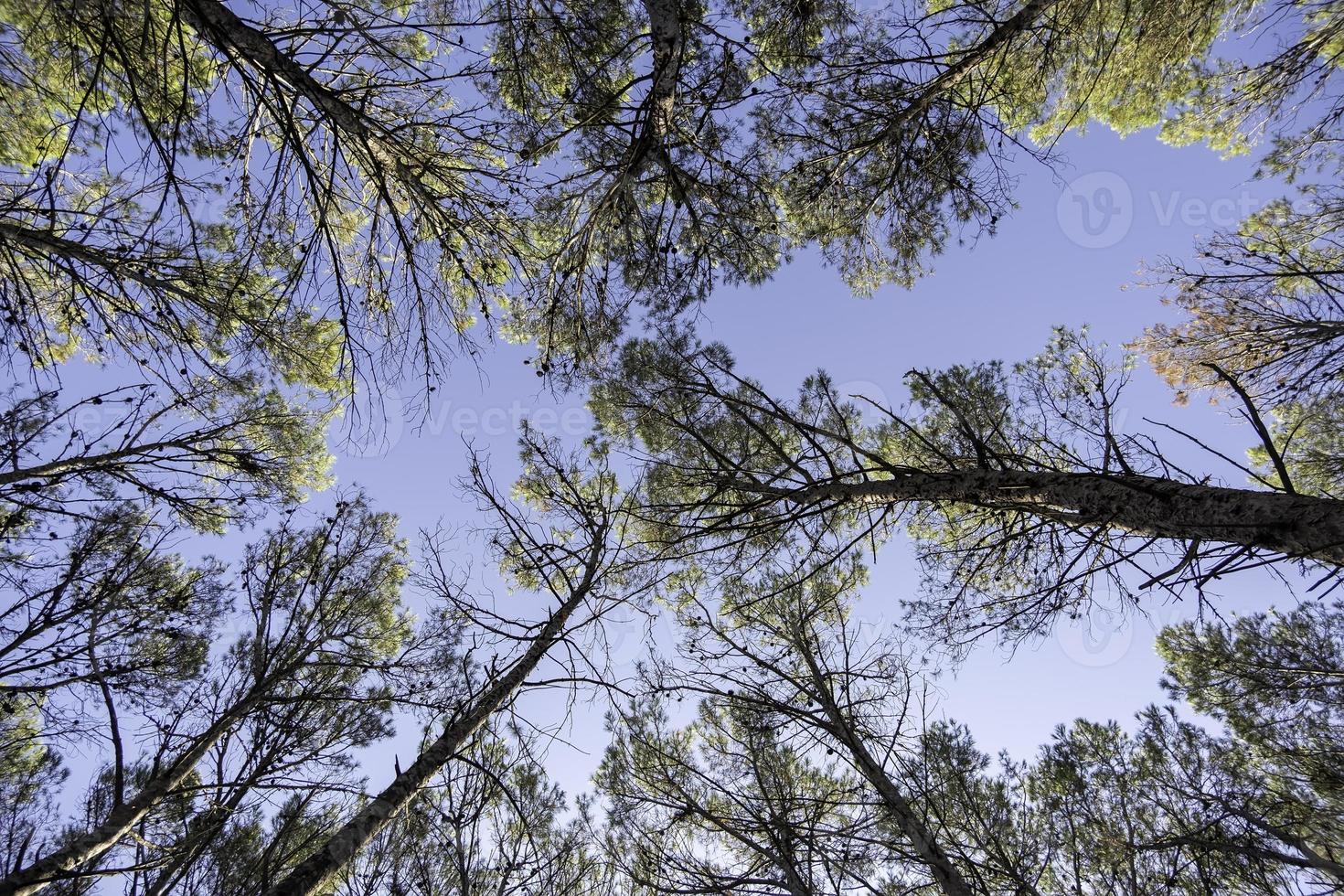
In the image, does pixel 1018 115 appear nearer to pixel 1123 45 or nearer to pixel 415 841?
pixel 1123 45

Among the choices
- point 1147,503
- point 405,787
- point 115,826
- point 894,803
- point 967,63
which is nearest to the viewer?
point 1147,503

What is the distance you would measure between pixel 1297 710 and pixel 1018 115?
7.37m

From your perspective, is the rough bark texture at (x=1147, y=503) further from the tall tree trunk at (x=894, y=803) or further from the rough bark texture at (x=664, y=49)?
the rough bark texture at (x=664, y=49)

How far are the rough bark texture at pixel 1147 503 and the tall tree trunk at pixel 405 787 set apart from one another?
2.85m

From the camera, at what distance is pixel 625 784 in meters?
5.57

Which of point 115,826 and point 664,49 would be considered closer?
point 115,826

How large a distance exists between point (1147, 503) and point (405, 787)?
4.76 m

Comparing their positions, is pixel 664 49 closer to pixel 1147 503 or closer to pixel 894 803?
pixel 1147 503

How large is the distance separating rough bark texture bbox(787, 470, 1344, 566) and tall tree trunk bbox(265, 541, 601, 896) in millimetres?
2852

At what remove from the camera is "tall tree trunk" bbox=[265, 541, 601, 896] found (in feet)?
9.54

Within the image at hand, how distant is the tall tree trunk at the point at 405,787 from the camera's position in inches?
114

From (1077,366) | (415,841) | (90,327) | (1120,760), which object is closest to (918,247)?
(1077,366)

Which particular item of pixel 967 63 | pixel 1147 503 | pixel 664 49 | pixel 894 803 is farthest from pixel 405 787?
pixel 967 63

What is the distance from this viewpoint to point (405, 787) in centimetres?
361
